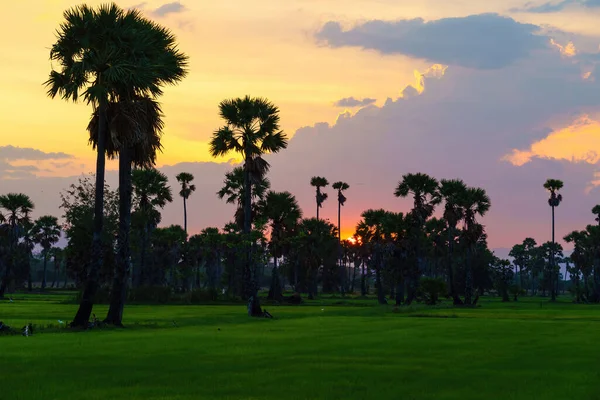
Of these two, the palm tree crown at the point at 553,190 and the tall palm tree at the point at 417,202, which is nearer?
the tall palm tree at the point at 417,202

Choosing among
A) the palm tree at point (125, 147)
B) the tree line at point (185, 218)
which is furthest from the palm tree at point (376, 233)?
the palm tree at point (125, 147)

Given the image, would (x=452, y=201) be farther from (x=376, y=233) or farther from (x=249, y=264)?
(x=249, y=264)

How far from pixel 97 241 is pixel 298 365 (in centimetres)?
2138

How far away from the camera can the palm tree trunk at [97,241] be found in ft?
127

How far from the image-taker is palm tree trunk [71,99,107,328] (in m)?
38.8

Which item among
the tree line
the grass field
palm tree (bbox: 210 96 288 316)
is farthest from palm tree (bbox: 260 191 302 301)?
the grass field

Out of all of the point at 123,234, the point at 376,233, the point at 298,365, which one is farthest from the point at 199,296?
the point at 298,365

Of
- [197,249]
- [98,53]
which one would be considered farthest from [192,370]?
[197,249]

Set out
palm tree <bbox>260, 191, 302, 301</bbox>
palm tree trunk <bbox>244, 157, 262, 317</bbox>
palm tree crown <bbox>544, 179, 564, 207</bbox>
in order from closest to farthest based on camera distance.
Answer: palm tree trunk <bbox>244, 157, 262, 317</bbox> → palm tree <bbox>260, 191, 302, 301</bbox> → palm tree crown <bbox>544, 179, 564, 207</bbox>

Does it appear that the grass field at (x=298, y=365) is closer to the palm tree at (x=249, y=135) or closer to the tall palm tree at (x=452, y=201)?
the palm tree at (x=249, y=135)

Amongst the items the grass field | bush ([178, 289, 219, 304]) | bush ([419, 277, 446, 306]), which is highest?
bush ([419, 277, 446, 306])

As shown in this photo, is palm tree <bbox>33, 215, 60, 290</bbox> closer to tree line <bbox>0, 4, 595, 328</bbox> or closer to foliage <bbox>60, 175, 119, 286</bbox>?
tree line <bbox>0, 4, 595, 328</bbox>

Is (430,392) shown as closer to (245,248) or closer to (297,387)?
(297,387)

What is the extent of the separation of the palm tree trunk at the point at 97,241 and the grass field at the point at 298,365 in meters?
3.60
